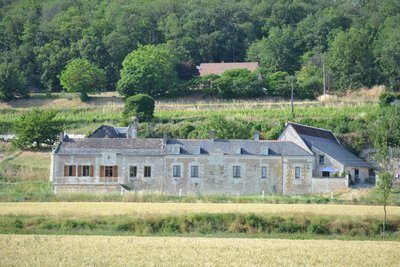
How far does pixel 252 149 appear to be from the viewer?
5062 centimetres

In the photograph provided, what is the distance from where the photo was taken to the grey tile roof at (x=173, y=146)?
166 feet

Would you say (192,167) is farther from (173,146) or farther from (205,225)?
(205,225)

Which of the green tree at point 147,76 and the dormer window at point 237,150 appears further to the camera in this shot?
the green tree at point 147,76

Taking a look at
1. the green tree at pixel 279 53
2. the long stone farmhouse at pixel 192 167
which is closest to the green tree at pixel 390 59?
the green tree at pixel 279 53

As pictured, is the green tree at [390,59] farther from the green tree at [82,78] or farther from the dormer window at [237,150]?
the dormer window at [237,150]

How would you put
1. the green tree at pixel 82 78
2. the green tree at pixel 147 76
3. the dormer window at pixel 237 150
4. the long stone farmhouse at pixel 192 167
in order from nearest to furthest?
the long stone farmhouse at pixel 192 167
the dormer window at pixel 237 150
the green tree at pixel 147 76
the green tree at pixel 82 78

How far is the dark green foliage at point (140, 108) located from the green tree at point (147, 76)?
26.3 ft

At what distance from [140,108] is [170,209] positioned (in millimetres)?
25812

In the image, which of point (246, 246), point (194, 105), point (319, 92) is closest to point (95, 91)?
point (194, 105)

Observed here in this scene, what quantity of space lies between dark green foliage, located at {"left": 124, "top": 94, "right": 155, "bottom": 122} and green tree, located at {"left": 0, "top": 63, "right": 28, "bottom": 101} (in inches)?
579

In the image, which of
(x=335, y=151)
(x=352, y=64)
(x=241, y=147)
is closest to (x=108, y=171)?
(x=241, y=147)

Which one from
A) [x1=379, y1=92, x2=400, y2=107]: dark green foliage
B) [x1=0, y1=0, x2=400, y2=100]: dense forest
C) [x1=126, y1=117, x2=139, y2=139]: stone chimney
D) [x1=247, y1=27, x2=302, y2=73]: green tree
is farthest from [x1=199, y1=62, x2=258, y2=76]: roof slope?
[x1=126, y1=117, x2=139, y2=139]: stone chimney

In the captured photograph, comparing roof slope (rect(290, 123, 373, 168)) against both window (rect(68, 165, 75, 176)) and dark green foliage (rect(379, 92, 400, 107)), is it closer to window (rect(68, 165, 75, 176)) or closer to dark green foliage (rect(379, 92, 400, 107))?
dark green foliage (rect(379, 92, 400, 107))

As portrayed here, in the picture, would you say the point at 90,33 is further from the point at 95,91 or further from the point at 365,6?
the point at 365,6
